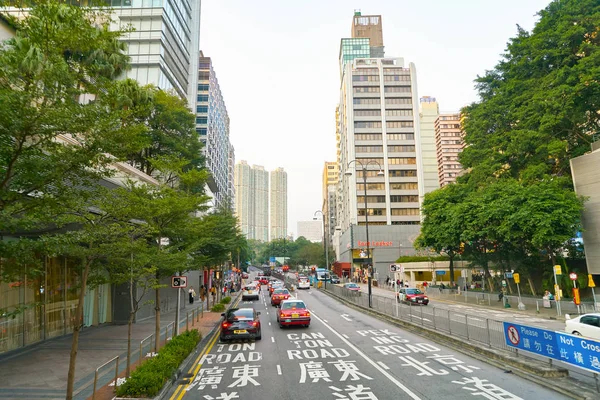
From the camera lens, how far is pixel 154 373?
381 inches

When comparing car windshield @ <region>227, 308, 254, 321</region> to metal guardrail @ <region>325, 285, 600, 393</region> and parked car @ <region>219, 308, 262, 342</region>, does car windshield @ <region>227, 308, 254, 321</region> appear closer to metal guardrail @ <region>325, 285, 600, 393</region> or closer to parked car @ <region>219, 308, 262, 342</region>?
parked car @ <region>219, 308, 262, 342</region>

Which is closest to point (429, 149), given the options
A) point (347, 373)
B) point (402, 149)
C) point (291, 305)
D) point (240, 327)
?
point (402, 149)

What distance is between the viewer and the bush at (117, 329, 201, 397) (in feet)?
Result: 29.5

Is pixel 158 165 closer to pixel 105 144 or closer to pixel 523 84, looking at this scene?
pixel 105 144

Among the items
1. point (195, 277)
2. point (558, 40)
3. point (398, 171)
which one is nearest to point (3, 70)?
point (558, 40)

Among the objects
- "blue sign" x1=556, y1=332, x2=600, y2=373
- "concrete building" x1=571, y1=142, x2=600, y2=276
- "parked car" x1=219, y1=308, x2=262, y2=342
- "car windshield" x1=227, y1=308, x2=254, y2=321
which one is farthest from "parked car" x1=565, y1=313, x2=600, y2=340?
"concrete building" x1=571, y1=142, x2=600, y2=276

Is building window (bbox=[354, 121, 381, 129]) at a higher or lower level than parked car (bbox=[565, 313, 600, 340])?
higher

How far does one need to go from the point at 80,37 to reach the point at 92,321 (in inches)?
771

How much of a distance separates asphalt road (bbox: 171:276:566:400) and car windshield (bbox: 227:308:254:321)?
44.8 inches

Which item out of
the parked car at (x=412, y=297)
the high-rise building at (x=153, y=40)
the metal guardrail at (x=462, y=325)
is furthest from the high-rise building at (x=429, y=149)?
the metal guardrail at (x=462, y=325)

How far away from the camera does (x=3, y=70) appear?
6.25 m

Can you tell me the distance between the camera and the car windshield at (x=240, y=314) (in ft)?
56.7

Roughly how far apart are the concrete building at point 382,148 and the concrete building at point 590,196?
159 feet

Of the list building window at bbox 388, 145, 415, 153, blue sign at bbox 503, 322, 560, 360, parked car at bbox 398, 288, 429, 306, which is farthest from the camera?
building window at bbox 388, 145, 415, 153
